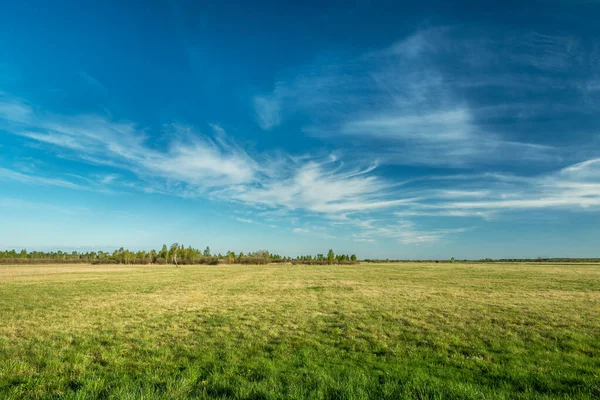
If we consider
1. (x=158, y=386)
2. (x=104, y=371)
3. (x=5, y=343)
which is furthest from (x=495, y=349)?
(x=5, y=343)

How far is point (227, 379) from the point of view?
7348 millimetres

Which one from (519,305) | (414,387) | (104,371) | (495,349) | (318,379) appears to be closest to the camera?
(414,387)

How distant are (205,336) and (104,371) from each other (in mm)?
4290

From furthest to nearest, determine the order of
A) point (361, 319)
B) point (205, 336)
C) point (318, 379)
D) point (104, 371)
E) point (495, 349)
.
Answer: point (361, 319) < point (205, 336) < point (495, 349) < point (104, 371) < point (318, 379)

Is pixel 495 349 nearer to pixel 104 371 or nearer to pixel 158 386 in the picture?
pixel 158 386

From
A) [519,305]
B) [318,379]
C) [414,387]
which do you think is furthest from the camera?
[519,305]

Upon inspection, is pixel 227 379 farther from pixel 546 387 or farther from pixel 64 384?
pixel 546 387

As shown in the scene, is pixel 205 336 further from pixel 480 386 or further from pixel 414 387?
pixel 480 386

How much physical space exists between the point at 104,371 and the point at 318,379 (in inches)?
220

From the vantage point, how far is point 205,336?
11969mm

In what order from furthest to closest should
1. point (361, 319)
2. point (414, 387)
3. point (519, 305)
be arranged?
point (519, 305)
point (361, 319)
point (414, 387)

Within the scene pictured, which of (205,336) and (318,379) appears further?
(205,336)

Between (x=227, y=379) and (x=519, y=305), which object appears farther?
(x=519, y=305)

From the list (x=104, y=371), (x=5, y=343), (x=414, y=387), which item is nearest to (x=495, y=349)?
(x=414, y=387)
